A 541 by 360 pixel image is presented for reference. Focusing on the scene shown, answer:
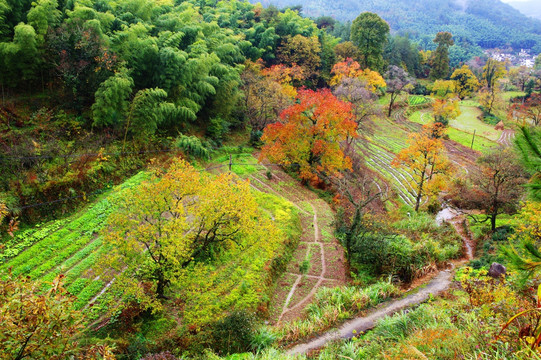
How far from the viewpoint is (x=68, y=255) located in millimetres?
13750

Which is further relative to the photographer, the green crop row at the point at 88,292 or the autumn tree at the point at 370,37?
the autumn tree at the point at 370,37

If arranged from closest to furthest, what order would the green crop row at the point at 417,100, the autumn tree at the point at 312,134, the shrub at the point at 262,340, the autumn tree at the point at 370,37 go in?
the shrub at the point at 262,340
the autumn tree at the point at 312,134
the autumn tree at the point at 370,37
the green crop row at the point at 417,100

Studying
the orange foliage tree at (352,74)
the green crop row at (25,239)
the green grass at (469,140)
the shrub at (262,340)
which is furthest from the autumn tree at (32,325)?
the green grass at (469,140)

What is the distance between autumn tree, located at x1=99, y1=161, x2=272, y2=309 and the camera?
11102 millimetres

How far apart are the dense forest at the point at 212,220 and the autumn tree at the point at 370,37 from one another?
69.3 ft

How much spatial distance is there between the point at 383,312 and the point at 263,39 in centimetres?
3668

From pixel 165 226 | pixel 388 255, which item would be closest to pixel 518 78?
pixel 388 255

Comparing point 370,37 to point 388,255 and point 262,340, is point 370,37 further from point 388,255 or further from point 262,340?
point 262,340

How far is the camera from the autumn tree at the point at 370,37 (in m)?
51.9

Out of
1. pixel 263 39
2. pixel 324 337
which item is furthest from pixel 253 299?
pixel 263 39

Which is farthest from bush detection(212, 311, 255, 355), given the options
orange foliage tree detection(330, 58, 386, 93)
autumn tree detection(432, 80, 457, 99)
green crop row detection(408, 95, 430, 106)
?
autumn tree detection(432, 80, 457, 99)

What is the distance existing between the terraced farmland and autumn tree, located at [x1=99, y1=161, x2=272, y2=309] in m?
1.11

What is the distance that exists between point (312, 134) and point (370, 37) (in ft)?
116

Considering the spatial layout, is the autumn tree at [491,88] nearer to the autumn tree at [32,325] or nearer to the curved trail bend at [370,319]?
the curved trail bend at [370,319]
